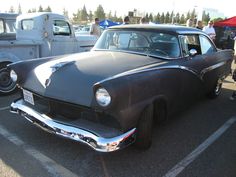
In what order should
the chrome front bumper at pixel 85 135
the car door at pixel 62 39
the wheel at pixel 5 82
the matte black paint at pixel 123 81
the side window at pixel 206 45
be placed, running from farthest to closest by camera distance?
1. the car door at pixel 62 39
2. the wheel at pixel 5 82
3. the side window at pixel 206 45
4. the matte black paint at pixel 123 81
5. the chrome front bumper at pixel 85 135

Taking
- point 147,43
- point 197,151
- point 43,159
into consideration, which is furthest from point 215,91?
point 43,159

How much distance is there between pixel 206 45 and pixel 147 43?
1783mm

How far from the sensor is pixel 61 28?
7.39 meters

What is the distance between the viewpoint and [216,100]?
6.50 m

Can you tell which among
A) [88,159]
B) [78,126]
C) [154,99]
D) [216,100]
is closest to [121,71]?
[154,99]

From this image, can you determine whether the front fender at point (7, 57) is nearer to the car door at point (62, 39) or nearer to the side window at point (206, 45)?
the car door at point (62, 39)

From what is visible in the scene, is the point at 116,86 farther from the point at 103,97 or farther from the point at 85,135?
the point at 85,135

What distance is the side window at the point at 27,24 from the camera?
7.25m

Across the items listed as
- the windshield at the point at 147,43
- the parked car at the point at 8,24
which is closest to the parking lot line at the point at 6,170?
the windshield at the point at 147,43

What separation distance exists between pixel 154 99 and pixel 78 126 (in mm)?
1033

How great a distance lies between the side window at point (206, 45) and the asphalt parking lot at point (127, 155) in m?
1.61

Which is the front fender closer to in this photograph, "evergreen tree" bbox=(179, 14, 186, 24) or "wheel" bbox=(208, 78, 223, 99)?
"wheel" bbox=(208, 78, 223, 99)

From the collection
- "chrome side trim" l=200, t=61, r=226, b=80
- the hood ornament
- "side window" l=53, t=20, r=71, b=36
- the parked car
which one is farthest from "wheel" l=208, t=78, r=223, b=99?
the parked car

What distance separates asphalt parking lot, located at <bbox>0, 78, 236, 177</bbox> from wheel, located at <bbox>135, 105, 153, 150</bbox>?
7.4 inches
